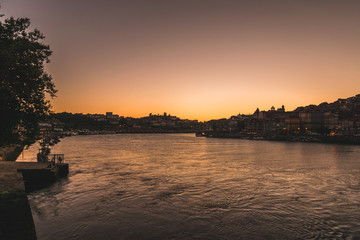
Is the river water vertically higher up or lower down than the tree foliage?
lower down

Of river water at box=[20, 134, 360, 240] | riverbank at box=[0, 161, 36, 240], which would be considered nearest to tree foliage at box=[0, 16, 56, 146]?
riverbank at box=[0, 161, 36, 240]

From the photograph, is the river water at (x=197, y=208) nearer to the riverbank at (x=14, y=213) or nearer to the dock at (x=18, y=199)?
the dock at (x=18, y=199)

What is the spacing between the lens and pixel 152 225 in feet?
51.1

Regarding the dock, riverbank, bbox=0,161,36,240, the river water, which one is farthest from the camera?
the river water

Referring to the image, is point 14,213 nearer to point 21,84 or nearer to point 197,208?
point 21,84

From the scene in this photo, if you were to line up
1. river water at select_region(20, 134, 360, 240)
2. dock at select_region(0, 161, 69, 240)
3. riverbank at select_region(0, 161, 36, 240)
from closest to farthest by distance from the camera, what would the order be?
riverbank at select_region(0, 161, 36, 240) < dock at select_region(0, 161, 69, 240) < river water at select_region(20, 134, 360, 240)

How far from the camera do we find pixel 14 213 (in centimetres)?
1180

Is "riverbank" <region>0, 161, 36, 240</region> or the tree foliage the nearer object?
"riverbank" <region>0, 161, 36, 240</region>

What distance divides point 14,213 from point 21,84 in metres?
7.70

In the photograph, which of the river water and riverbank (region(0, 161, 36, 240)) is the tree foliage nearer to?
riverbank (region(0, 161, 36, 240))

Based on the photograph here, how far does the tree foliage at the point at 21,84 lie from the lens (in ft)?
50.1

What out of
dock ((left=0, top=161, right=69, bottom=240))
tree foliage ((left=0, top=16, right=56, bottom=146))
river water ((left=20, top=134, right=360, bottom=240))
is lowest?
river water ((left=20, top=134, right=360, bottom=240))

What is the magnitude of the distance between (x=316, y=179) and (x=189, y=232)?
Answer: 859 inches

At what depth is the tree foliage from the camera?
1527 cm
